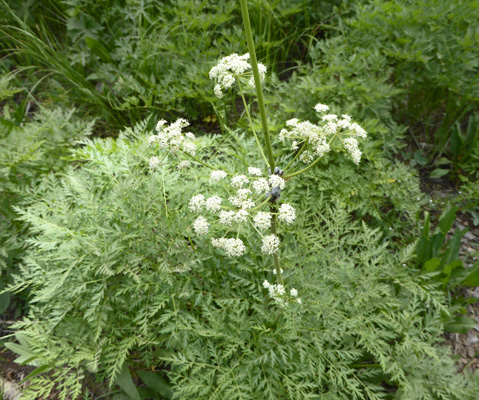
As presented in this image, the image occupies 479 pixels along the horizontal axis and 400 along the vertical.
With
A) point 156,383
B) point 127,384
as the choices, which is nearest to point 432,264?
point 156,383

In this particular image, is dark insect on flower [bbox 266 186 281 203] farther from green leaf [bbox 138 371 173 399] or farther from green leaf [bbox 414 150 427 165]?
green leaf [bbox 414 150 427 165]

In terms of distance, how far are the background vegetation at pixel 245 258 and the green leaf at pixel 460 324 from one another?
0.07 ft

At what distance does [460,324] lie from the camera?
2.34 meters

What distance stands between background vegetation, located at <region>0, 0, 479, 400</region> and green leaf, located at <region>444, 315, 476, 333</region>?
0.02 meters

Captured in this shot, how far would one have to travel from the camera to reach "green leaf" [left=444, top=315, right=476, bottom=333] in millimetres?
2326

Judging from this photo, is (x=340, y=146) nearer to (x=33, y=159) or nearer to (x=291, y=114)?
(x=291, y=114)

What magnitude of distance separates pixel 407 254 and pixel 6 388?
276 centimetres

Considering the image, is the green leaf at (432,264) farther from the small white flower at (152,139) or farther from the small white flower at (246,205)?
the small white flower at (152,139)

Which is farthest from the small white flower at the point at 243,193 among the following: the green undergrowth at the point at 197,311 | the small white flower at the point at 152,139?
the green undergrowth at the point at 197,311

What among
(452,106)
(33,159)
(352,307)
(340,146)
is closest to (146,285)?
(352,307)

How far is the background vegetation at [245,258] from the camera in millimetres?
1722

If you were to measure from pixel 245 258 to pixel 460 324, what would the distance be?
1.68 metres

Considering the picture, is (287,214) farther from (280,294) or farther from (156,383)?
(156,383)

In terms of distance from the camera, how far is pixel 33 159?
7.98ft
